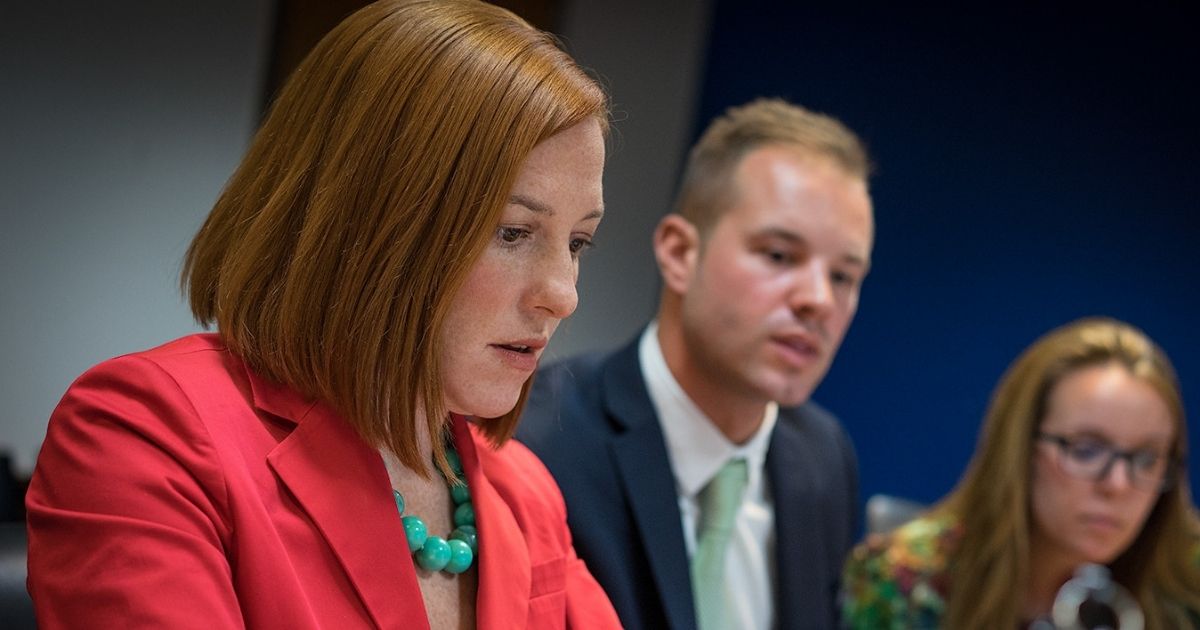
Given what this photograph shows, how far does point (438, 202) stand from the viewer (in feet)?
3.82

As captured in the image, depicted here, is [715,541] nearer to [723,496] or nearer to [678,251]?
[723,496]

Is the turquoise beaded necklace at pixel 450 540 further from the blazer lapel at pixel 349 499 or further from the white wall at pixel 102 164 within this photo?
the white wall at pixel 102 164

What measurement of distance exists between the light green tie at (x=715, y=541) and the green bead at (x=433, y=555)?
0.91 meters

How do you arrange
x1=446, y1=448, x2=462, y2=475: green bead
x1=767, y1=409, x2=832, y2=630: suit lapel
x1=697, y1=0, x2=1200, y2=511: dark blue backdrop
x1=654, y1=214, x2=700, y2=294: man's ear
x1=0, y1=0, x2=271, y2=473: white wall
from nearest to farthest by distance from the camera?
1. x1=446, y1=448, x2=462, y2=475: green bead
2. x1=767, y1=409, x2=832, y2=630: suit lapel
3. x1=654, y1=214, x2=700, y2=294: man's ear
4. x1=0, y1=0, x2=271, y2=473: white wall
5. x1=697, y1=0, x2=1200, y2=511: dark blue backdrop

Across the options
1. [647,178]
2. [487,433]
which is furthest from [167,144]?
[487,433]

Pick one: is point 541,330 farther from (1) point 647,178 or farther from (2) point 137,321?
(1) point 647,178

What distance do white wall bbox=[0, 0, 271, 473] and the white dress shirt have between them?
2066 millimetres

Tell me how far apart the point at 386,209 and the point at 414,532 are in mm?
298

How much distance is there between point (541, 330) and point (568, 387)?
90cm

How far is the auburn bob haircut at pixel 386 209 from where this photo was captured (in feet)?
3.80

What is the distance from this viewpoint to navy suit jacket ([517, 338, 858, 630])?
186cm

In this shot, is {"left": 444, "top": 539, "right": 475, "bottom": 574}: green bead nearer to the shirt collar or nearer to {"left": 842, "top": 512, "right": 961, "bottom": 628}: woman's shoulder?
the shirt collar

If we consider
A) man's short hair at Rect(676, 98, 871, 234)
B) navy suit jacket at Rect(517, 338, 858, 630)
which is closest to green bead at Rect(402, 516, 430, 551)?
navy suit jacket at Rect(517, 338, 858, 630)

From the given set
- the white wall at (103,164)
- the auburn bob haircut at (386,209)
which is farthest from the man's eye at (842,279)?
the white wall at (103,164)
